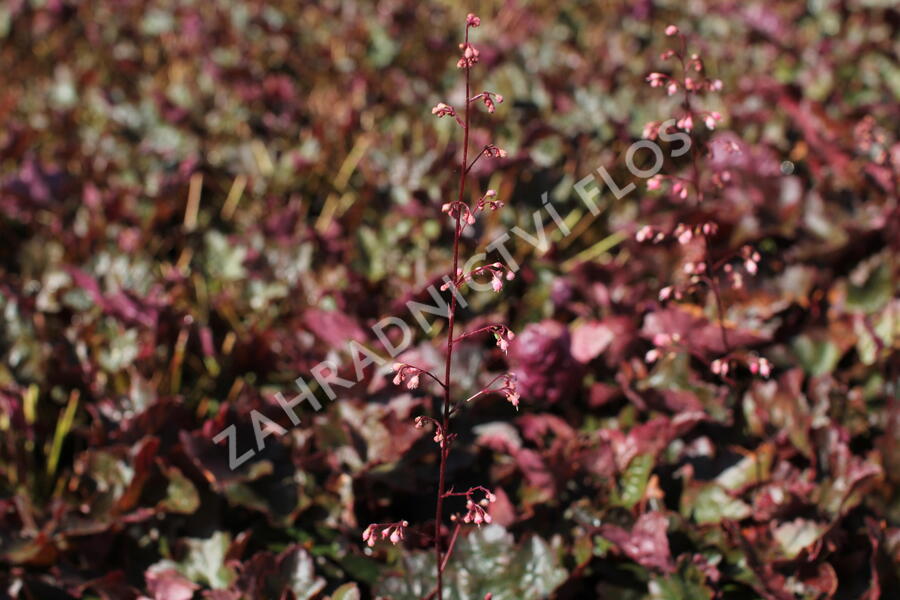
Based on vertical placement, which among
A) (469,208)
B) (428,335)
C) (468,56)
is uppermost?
(468,56)

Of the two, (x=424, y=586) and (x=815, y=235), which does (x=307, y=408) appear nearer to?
(x=424, y=586)

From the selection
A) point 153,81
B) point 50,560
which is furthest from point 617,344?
point 153,81

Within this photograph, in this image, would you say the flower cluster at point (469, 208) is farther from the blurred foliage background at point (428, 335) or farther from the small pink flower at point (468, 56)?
the blurred foliage background at point (428, 335)

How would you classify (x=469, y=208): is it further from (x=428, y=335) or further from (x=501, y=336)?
(x=428, y=335)

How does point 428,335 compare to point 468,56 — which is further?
point 428,335

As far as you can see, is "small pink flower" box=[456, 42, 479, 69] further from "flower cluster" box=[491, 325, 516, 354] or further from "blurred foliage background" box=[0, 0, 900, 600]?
"blurred foliage background" box=[0, 0, 900, 600]

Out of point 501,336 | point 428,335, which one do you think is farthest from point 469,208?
point 428,335

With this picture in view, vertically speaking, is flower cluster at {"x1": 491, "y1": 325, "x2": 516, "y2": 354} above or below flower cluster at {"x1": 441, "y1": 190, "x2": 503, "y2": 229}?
below

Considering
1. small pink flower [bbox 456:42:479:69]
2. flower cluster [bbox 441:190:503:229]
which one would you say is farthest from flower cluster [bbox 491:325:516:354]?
small pink flower [bbox 456:42:479:69]

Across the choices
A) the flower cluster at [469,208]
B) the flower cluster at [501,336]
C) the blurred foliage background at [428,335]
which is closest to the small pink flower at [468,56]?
the flower cluster at [469,208]

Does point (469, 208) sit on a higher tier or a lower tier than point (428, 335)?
higher
